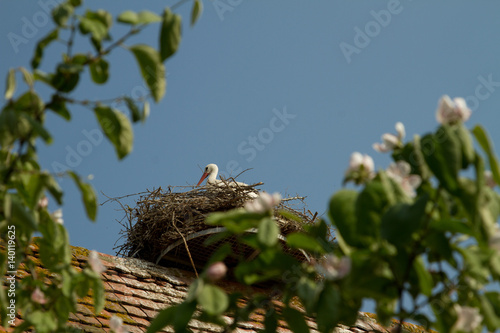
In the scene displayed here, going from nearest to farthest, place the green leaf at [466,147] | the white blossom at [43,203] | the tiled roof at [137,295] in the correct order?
1. the green leaf at [466,147]
2. the white blossom at [43,203]
3. the tiled roof at [137,295]

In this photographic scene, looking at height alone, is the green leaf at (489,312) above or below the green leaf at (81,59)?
below

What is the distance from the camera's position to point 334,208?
50.5 inches

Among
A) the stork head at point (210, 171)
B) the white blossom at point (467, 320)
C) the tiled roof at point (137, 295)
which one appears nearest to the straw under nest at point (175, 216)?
the tiled roof at point (137, 295)

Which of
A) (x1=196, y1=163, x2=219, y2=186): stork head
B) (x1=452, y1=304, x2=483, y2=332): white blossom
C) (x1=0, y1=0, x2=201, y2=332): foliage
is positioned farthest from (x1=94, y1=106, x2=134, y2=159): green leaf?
(x1=196, y1=163, x2=219, y2=186): stork head

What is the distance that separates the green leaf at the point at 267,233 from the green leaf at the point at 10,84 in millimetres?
675

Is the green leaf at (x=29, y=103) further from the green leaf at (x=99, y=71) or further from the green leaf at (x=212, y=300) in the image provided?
the green leaf at (x=212, y=300)

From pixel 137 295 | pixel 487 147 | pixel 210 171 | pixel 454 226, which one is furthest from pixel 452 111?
pixel 210 171

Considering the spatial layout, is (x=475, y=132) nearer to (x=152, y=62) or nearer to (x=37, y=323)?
(x=152, y=62)

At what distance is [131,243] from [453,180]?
4861mm

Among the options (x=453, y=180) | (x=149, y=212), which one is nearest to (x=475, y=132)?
(x=453, y=180)

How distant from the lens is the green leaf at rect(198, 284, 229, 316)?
1.27m

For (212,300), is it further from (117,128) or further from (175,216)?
(175,216)

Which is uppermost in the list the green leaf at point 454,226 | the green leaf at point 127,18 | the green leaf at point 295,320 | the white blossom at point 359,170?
the green leaf at point 127,18

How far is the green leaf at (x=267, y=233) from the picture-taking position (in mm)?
→ 1319
